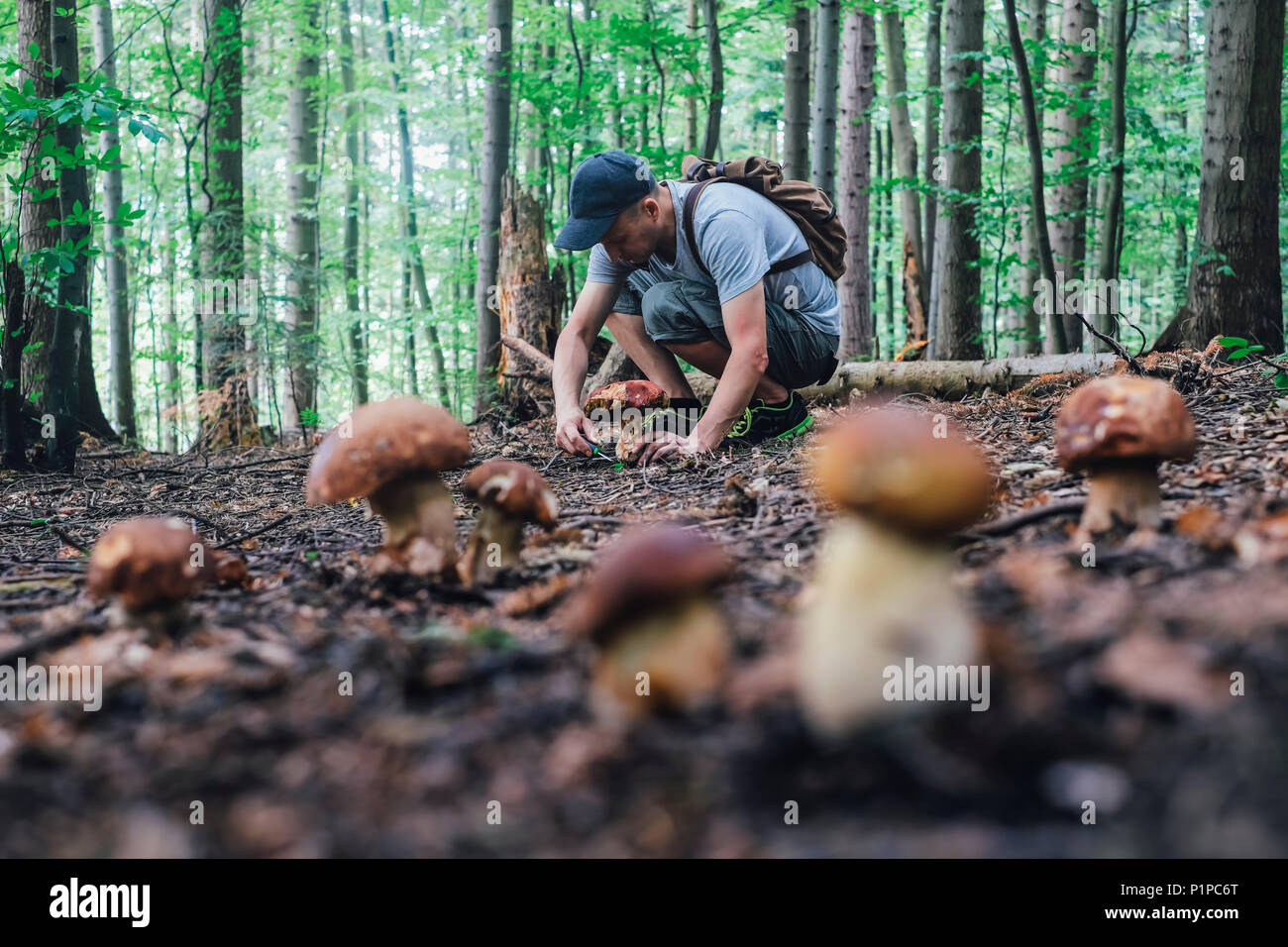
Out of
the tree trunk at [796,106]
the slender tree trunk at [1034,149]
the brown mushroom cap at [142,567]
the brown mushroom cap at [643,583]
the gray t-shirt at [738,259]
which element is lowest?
the brown mushroom cap at [142,567]

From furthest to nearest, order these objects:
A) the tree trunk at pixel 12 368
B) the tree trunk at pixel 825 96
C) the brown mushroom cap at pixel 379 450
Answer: the tree trunk at pixel 825 96, the tree trunk at pixel 12 368, the brown mushroom cap at pixel 379 450

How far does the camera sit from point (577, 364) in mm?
5121

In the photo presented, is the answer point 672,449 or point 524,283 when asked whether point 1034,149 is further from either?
point 524,283

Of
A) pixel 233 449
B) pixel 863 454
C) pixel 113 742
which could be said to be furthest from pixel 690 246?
pixel 233 449

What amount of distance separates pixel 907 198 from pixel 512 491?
11.7 metres

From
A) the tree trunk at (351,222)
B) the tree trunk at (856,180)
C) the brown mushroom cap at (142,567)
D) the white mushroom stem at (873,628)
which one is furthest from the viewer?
the tree trunk at (351,222)

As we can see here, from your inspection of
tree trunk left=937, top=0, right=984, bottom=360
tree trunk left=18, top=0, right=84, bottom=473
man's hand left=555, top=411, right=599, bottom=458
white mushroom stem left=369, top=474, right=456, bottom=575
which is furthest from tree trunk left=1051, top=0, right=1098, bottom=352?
tree trunk left=18, top=0, right=84, bottom=473

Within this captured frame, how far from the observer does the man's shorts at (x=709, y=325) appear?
515 centimetres

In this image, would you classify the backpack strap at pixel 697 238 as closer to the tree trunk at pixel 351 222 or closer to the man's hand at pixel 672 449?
the man's hand at pixel 672 449

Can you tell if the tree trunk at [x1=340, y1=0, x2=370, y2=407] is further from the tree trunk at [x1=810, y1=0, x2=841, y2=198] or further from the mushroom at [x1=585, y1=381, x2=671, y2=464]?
the mushroom at [x1=585, y1=381, x2=671, y2=464]

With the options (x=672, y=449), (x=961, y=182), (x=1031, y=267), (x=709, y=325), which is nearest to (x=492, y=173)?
(x=709, y=325)

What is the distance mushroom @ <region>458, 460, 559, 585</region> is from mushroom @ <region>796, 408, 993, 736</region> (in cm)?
131

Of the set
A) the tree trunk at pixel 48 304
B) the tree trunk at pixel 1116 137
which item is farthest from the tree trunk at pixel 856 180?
the tree trunk at pixel 48 304

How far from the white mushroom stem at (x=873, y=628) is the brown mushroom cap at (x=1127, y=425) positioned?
0.95m
